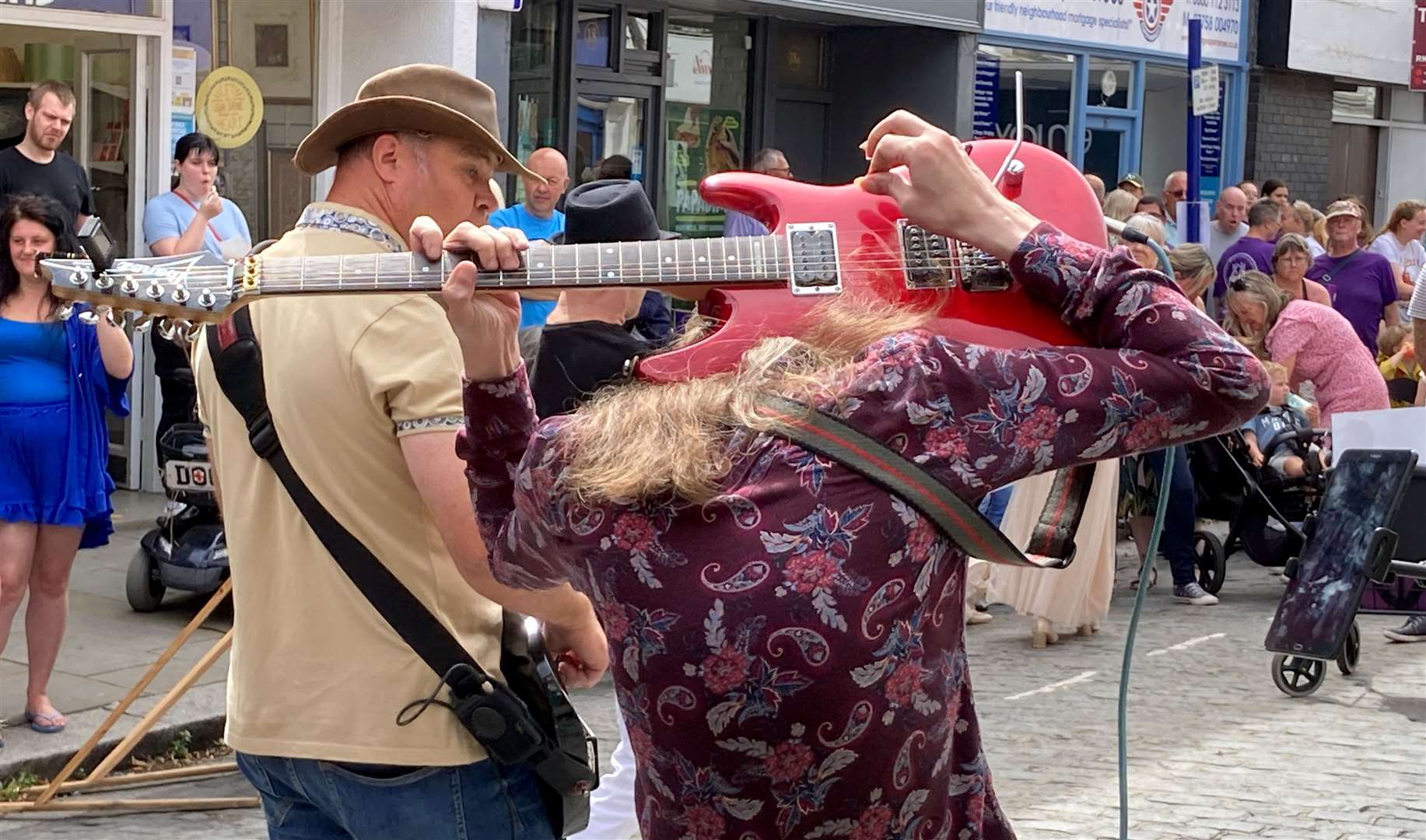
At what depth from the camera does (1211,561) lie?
32.3 ft

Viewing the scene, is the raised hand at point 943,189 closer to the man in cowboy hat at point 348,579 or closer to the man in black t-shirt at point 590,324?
the man in cowboy hat at point 348,579

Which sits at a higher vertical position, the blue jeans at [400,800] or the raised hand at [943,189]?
the raised hand at [943,189]

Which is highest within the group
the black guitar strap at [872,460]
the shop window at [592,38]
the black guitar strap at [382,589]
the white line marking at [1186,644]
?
the shop window at [592,38]

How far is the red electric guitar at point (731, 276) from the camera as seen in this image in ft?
7.22

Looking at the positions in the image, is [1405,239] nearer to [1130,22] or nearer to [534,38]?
[1130,22]

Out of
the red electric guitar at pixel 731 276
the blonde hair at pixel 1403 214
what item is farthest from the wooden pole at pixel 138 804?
the blonde hair at pixel 1403 214

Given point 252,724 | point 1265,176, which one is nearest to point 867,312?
point 252,724

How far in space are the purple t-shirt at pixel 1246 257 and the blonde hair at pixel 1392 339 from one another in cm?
137

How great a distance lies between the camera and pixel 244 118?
10.6 meters

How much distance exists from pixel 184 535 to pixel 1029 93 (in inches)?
443

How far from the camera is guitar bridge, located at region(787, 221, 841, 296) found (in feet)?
7.43

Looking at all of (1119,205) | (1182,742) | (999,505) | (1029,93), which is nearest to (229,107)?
(999,505)

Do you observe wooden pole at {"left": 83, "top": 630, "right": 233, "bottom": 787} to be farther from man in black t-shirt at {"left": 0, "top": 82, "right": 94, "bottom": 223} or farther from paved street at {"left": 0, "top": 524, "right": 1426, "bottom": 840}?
man in black t-shirt at {"left": 0, "top": 82, "right": 94, "bottom": 223}

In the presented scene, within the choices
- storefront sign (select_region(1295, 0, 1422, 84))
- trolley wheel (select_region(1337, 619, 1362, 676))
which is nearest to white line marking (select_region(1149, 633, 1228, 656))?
trolley wheel (select_region(1337, 619, 1362, 676))
